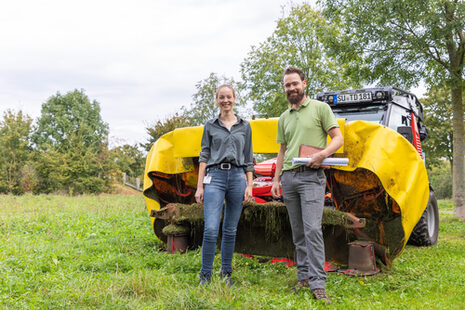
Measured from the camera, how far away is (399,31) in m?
10.5

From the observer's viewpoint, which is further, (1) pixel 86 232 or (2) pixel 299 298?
(1) pixel 86 232

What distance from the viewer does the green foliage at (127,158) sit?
31.9m

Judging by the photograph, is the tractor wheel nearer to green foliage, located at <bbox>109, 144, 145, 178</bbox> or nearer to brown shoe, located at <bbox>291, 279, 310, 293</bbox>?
brown shoe, located at <bbox>291, 279, 310, 293</bbox>

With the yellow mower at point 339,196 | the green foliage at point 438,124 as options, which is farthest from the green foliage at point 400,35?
the green foliage at point 438,124

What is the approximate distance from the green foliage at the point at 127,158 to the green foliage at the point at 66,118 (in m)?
6.46

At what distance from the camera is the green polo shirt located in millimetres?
3924

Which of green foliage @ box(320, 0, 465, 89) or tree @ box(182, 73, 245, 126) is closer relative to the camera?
green foliage @ box(320, 0, 465, 89)

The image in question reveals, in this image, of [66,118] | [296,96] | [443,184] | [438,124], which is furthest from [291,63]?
[66,118]

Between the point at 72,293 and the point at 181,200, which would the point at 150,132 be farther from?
the point at 72,293

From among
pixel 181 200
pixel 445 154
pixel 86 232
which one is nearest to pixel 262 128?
pixel 181 200

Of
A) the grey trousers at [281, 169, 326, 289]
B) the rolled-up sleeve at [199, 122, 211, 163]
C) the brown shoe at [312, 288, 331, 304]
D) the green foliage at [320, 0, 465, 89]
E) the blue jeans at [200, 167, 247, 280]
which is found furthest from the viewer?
the green foliage at [320, 0, 465, 89]

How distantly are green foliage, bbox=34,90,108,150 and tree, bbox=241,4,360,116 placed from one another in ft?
93.7

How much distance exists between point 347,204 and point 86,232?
191 inches

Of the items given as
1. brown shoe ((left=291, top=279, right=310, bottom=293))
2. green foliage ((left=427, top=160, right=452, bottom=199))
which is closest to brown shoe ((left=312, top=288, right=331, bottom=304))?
brown shoe ((left=291, top=279, right=310, bottom=293))
